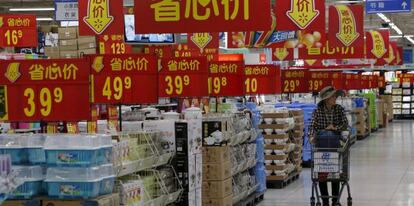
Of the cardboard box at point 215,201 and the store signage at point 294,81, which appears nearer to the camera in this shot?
the cardboard box at point 215,201

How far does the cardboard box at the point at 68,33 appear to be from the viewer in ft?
59.4

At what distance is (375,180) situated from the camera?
14.6 m

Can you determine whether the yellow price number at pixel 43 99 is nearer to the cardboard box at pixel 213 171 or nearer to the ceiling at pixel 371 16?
the cardboard box at pixel 213 171

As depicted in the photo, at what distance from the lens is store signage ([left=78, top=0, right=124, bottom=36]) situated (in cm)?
1435

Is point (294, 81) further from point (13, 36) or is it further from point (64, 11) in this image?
point (13, 36)

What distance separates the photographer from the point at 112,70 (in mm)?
8922

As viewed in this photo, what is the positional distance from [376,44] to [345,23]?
7293 millimetres

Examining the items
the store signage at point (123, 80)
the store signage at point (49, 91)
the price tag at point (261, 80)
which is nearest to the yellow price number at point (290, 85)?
the price tag at point (261, 80)

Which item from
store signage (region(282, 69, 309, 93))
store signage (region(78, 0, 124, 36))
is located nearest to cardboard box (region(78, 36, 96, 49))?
store signage (region(78, 0, 124, 36))

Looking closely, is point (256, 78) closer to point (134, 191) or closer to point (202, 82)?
point (202, 82)

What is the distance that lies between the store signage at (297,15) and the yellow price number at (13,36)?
7.18 metres

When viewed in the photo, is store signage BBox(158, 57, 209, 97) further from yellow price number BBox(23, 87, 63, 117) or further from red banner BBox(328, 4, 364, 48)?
red banner BBox(328, 4, 364, 48)

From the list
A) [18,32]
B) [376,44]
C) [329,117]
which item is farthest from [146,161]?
[376,44]

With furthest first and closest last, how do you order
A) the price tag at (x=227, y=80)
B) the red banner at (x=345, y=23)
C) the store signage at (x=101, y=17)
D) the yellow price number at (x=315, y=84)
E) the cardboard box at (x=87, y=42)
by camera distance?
the yellow price number at (x=315, y=84) → the red banner at (x=345, y=23) → the cardboard box at (x=87, y=42) → the store signage at (x=101, y=17) → the price tag at (x=227, y=80)
